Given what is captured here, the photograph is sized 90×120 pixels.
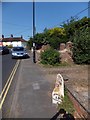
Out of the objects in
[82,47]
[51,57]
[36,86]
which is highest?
[82,47]

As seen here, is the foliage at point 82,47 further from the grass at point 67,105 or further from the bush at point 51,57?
the grass at point 67,105

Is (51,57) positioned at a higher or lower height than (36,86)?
higher

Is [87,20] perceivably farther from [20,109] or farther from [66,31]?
[20,109]

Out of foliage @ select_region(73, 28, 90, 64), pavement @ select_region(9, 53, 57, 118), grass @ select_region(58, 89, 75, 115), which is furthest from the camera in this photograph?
foliage @ select_region(73, 28, 90, 64)

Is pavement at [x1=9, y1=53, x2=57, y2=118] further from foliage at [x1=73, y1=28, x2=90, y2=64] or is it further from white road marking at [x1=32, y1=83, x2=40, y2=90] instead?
foliage at [x1=73, y1=28, x2=90, y2=64]

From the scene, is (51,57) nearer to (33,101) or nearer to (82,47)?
(82,47)

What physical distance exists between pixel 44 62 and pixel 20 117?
639 inches

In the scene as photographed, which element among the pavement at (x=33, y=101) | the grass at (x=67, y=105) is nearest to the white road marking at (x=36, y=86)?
the pavement at (x=33, y=101)

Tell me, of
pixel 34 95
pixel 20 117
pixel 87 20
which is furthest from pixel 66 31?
pixel 20 117

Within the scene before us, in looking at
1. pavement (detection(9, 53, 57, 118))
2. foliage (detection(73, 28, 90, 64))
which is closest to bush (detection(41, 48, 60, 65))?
foliage (detection(73, 28, 90, 64))

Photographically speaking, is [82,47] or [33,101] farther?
[82,47]

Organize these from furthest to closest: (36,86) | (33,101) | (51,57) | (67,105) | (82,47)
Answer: (51,57)
(82,47)
(36,86)
(33,101)
(67,105)

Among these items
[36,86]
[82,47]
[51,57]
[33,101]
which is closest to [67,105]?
[33,101]

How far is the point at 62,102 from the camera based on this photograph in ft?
30.8
